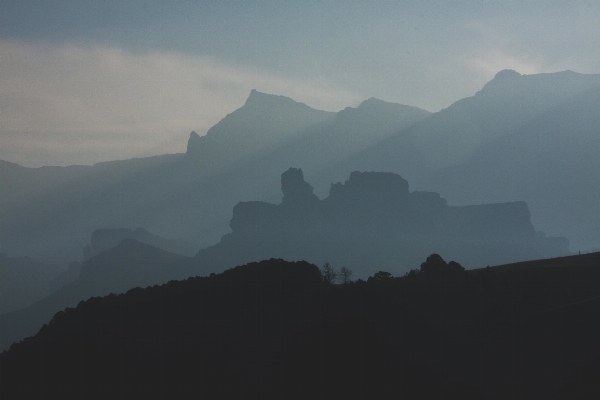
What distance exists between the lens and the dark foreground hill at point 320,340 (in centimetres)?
4031

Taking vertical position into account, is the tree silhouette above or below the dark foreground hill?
above

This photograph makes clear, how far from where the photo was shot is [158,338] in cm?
6100

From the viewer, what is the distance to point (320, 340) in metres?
44.8

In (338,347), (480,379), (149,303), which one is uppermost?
(149,303)

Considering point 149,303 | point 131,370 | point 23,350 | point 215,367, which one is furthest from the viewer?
point 149,303

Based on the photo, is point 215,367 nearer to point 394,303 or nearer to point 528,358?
point 394,303

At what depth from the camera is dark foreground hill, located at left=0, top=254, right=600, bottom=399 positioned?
40312 mm

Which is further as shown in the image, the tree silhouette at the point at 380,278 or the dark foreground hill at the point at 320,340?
the tree silhouette at the point at 380,278

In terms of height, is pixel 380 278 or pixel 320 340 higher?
pixel 380 278

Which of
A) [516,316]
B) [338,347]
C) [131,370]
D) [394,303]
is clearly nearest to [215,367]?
[131,370]

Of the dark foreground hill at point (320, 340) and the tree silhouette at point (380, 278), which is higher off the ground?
the tree silhouette at point (380, 278)

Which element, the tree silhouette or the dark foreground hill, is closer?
the dark foreground hill

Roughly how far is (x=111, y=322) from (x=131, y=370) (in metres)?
16.4

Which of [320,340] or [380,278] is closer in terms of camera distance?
[320,340]
